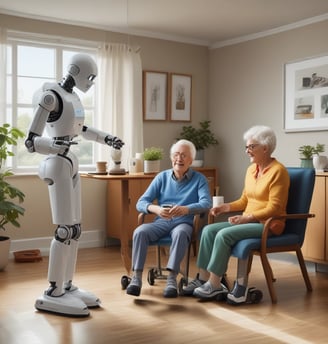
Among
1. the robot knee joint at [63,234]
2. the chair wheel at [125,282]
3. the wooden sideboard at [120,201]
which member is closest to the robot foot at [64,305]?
the robot knee joint at [63,234]

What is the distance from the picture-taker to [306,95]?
5535 mm

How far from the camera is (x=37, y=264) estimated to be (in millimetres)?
5047

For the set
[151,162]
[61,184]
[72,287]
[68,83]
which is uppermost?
[68,83]

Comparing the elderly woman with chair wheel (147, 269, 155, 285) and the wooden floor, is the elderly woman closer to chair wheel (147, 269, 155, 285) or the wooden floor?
the wooden floor

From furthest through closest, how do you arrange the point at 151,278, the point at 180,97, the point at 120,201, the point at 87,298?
1. the point at 180,97
2. the point at 120,201
3. the point at 151,278
4. the point at 87,298

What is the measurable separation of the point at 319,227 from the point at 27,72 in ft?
10.2

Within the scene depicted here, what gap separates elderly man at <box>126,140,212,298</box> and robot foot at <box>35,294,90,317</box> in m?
0.42

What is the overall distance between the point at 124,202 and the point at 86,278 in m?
0.68

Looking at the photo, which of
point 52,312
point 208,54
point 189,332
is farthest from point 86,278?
point 208,54

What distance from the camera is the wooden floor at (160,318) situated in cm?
305

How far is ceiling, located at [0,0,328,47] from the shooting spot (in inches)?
197

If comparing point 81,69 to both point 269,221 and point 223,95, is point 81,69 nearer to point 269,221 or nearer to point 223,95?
point 269,221

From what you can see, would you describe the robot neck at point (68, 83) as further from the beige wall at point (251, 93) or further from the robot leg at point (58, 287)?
the beige wall at point (251, 93)

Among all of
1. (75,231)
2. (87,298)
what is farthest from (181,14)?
(87,298)
